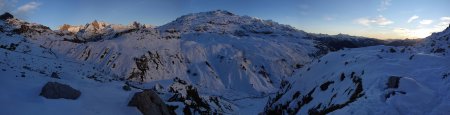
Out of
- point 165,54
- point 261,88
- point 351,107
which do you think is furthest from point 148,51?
point 351,107

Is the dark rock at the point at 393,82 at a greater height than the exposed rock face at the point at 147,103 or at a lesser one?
greater

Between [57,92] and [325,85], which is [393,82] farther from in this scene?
[57,92]

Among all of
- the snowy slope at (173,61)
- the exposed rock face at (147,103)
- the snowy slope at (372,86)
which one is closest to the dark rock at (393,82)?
the snowy slope at (372,86)

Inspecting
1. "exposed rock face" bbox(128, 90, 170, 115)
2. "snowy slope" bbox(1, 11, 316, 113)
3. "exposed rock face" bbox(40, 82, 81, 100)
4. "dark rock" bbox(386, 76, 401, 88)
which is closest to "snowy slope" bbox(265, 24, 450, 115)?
"dark rock" bbox(386, 76, 401, 88)

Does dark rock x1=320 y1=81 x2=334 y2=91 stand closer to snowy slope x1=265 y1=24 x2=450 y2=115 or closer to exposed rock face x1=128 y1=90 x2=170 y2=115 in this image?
snowy slope x1=265 y1=24 x2=450 y2=115

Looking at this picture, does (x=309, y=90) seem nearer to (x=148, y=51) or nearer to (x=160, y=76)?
(x=160, y=76)

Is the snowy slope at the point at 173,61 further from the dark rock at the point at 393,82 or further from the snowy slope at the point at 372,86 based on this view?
the dark rock at the point at 393,82
